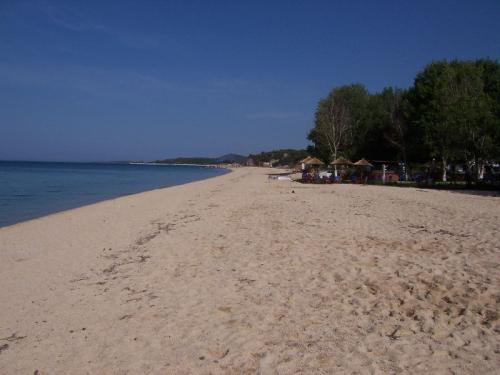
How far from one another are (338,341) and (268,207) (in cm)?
1015

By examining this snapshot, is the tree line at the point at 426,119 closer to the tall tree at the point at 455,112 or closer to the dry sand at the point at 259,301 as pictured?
the tall tree at the point at 455,112

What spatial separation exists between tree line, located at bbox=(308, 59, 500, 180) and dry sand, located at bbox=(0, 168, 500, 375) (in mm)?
16930

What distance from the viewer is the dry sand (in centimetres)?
353

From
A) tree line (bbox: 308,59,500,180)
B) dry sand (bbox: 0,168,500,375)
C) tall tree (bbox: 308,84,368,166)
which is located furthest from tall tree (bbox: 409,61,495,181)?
dry sand (bbox: 0,168,500,375)

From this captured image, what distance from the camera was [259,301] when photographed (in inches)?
192

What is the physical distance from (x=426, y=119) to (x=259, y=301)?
1301 inches

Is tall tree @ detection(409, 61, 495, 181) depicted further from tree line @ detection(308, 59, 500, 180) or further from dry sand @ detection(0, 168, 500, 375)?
dry sand @ detection(0, 168, 500, 375)

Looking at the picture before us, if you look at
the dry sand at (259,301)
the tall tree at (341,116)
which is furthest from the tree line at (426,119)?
the dry sand at (259,301)

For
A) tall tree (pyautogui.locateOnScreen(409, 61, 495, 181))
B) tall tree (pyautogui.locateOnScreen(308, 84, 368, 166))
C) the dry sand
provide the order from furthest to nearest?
1. tall tree (pyautogui.locateOnScreen(308, 84, 368, 166))
2. tall tree (pyautogui.locateOnScreen(409, 61, 495, 181))
3. the dry sand

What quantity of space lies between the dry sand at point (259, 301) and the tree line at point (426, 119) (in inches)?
667

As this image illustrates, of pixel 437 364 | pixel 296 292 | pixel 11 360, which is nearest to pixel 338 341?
pixel 437 364

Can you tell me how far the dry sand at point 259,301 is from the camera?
3.53 meters

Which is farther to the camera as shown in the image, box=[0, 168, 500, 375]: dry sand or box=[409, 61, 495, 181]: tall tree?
box=[409, 61, 495, 181]: tall tree

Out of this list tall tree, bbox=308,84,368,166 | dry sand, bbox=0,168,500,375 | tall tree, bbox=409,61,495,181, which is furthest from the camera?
tall tree, bbox=308,84,368,166
